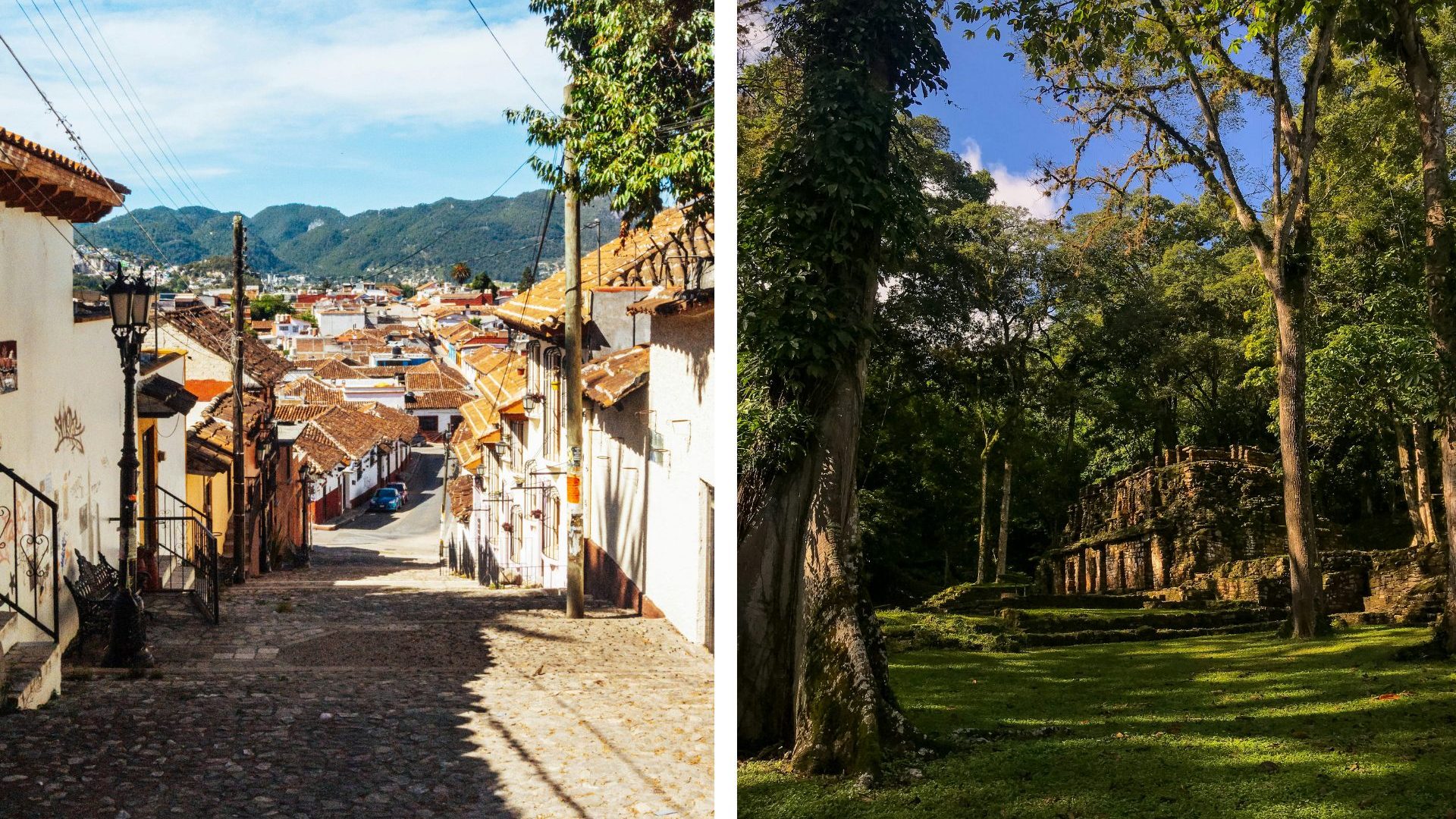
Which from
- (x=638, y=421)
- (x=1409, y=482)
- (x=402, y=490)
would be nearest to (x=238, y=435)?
(x=638, y=421)

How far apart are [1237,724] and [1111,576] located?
484mm

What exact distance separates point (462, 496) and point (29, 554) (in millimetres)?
12870

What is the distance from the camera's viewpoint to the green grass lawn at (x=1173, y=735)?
2523mm

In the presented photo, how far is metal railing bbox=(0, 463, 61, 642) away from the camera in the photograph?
3.16 metres

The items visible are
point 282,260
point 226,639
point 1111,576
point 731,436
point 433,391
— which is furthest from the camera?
point 433,391

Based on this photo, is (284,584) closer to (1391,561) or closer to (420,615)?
(420,615)

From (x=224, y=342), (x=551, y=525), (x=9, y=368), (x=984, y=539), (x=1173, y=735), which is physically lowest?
(x=1173, y=735)

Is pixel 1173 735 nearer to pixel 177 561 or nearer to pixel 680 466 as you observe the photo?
pixel 680 466

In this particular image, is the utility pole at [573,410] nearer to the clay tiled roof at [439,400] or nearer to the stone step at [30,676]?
the stone step at [30,676]

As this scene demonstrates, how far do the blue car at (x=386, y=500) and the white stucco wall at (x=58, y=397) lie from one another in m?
11.1

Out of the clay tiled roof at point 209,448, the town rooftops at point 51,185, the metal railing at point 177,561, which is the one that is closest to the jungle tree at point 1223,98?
the town rooftops at point 51,185

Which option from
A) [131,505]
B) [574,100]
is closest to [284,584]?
[131,505]

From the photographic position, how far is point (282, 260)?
5656mm

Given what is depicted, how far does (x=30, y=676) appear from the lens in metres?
3.19
